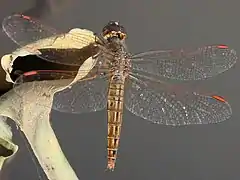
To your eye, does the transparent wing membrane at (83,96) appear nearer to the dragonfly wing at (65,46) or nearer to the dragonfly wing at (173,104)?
the dragonfly wing at (173,104)

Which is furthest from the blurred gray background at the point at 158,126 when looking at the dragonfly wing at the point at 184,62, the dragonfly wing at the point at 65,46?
the dragonfly wing at the point at 65,46

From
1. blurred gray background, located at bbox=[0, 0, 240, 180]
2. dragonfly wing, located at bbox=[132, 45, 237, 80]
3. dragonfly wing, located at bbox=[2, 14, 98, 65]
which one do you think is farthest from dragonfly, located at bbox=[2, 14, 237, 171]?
blurred gray background, located at bbox=[0, 0, 240, 180]

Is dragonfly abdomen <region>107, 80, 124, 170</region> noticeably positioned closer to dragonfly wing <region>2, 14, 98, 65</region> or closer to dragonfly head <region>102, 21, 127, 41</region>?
dragonfly head <region>102, 21, 127, 41</region>

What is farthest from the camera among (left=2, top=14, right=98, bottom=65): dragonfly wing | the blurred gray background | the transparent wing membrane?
the blurred gray background

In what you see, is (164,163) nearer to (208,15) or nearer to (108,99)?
(208,15)

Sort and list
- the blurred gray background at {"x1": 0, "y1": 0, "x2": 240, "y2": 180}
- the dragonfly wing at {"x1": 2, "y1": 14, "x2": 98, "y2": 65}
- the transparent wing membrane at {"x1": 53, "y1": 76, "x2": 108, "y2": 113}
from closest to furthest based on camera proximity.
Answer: the dragonfly wing at {"x1": 2, "y1": 14, "x2": 98, "y2": 65}
the transparent wing membrane at {"x1": 53, "y1": 76, "x2": 108, "y2": 113}
the blurred gray background at {"x1": 0, "y1": 0, "x2": 240, "y2": 180}

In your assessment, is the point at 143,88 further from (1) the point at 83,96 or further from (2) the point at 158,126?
(2) the point at 158,126

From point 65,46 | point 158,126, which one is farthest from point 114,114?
point 158,126
